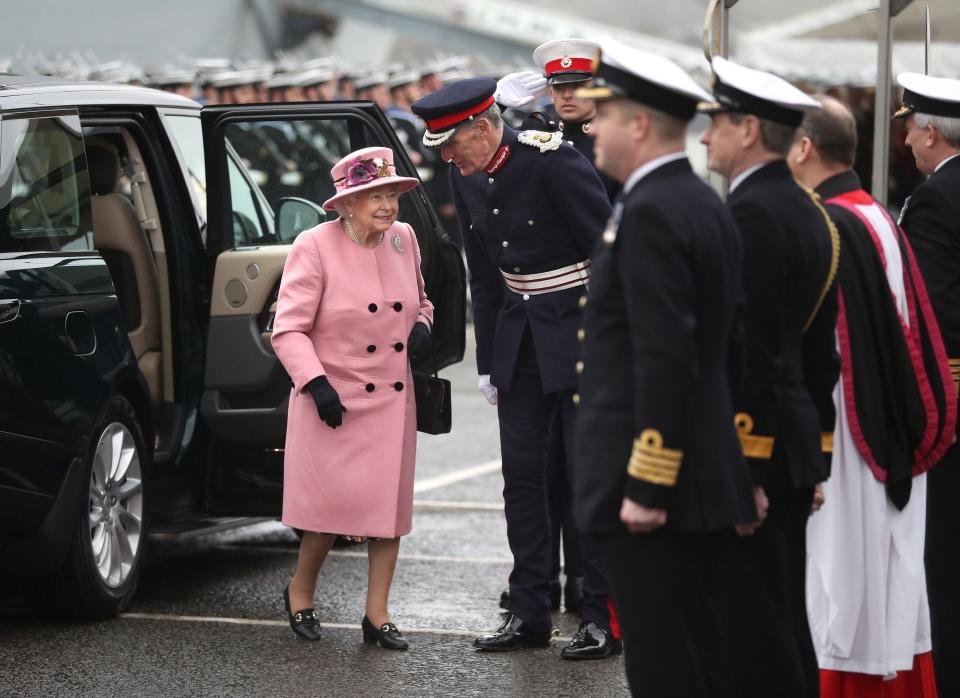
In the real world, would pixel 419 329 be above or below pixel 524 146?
below

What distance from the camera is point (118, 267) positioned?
7059 mm

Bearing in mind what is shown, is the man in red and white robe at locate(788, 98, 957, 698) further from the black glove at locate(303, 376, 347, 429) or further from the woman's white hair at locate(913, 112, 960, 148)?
the black glove at locate(303, 376, 347, 429)

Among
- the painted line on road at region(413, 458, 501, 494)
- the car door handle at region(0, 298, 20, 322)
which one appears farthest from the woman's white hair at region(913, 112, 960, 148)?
the painted line on road at region(413, 458, 501, 494)

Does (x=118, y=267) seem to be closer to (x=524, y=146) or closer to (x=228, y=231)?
(x=228, y=231)

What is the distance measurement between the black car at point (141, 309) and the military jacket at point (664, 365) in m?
2.51

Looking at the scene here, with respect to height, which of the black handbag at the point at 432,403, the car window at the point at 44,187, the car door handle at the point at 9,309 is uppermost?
the car window at the point at 44,187

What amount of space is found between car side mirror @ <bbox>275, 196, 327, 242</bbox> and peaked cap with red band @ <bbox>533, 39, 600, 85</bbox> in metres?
1.10

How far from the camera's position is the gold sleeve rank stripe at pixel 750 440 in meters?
3.89

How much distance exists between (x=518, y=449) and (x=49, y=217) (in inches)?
71.3

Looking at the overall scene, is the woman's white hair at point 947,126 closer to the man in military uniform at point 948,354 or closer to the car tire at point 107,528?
the man in military uniform at point 948,354

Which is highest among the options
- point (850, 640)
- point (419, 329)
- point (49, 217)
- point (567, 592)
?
point (49, 217)

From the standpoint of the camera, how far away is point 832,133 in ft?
14.9

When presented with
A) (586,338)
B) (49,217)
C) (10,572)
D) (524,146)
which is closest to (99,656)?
(10,572)

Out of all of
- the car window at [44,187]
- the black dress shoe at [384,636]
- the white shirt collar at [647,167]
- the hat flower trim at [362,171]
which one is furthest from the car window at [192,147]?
the white shirt collar at [647,167]
